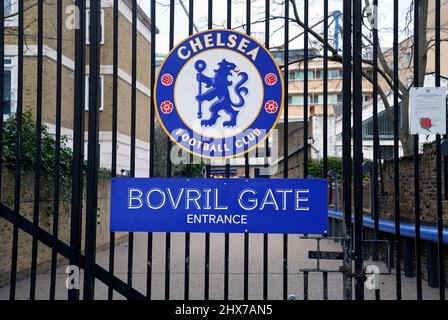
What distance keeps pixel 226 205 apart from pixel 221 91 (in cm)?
84

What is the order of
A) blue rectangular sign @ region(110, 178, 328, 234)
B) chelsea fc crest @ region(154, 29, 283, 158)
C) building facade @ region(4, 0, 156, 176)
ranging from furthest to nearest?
1. building facade @ region(4, 0, 156, 176)
2. chelsea fc crest @ region(154, 29, 283, 158)
3. blue rectangular sign @ region(110, 178, 328, 234)

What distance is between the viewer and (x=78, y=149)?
3670 mm

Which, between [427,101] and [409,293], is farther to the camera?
[409,293]

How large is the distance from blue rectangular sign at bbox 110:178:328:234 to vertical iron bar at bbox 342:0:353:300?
20 centimetres

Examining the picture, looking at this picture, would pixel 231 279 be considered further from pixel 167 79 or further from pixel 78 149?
pixel 167 79

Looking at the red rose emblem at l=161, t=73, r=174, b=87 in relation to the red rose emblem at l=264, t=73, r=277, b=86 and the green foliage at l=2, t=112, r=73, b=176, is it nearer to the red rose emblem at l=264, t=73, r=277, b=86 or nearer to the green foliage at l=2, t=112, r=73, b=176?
the red rose emblem at l=264, t=73, r=277, b=86

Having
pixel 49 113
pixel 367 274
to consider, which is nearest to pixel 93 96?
pixel 367 274

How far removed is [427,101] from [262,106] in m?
1.19

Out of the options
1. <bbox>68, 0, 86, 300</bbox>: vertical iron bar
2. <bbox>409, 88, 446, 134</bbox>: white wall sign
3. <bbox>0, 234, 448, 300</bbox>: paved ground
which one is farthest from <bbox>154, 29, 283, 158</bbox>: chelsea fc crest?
<bbox>0, 234, 448, 300</bbox>: paved ground

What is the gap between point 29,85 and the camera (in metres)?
15.9

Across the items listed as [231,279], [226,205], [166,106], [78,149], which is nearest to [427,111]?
[226,205]

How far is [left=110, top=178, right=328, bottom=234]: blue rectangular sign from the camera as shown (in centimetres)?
344

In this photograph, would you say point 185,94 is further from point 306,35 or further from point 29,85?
point 29,85
